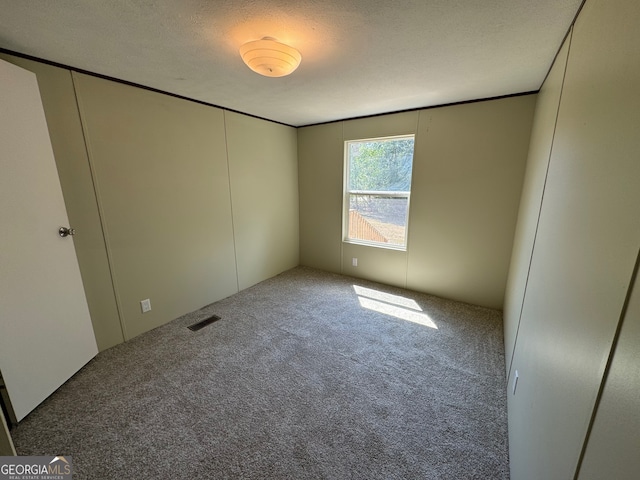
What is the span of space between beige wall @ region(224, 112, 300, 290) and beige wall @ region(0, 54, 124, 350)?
137cm

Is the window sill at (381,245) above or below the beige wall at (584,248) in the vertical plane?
below

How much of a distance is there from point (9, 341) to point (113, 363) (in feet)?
2.28

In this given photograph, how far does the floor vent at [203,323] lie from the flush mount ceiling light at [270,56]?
2.37 m

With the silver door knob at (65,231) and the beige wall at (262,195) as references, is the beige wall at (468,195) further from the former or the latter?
the silver door knob at (65,231)

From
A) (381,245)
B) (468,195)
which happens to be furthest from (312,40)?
(381,245)

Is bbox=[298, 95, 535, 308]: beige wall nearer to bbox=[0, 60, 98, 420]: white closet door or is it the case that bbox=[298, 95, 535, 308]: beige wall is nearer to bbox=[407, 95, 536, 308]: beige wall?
bbox=[407, 95, 536, 308]: beige wall

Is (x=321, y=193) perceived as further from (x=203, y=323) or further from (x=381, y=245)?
(x=203, y=323)

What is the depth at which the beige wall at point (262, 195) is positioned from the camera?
3199 millimetres

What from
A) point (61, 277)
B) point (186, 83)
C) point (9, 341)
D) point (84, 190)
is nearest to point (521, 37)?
point (186, 83)

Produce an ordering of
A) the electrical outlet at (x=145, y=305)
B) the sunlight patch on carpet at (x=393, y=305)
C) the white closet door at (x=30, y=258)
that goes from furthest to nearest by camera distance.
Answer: the sunlight patch on carpet at (x=393, y=305)
the electrical outlet at (x=145, y=305)
the white closet door at (x=30, y=258)

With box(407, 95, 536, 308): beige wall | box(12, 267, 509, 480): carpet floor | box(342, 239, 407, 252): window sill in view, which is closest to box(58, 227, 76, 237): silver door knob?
box(12, 267, 509, 480): carpet floor

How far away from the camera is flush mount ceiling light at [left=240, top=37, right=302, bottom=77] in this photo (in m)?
1.40

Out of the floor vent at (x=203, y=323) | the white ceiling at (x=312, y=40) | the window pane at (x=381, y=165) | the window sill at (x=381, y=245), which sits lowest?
the floor vent at (x=203, y=323)

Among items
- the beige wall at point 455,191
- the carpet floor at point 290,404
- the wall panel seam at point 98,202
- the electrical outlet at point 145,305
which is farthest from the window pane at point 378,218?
the wall panel seam at point 98,202
